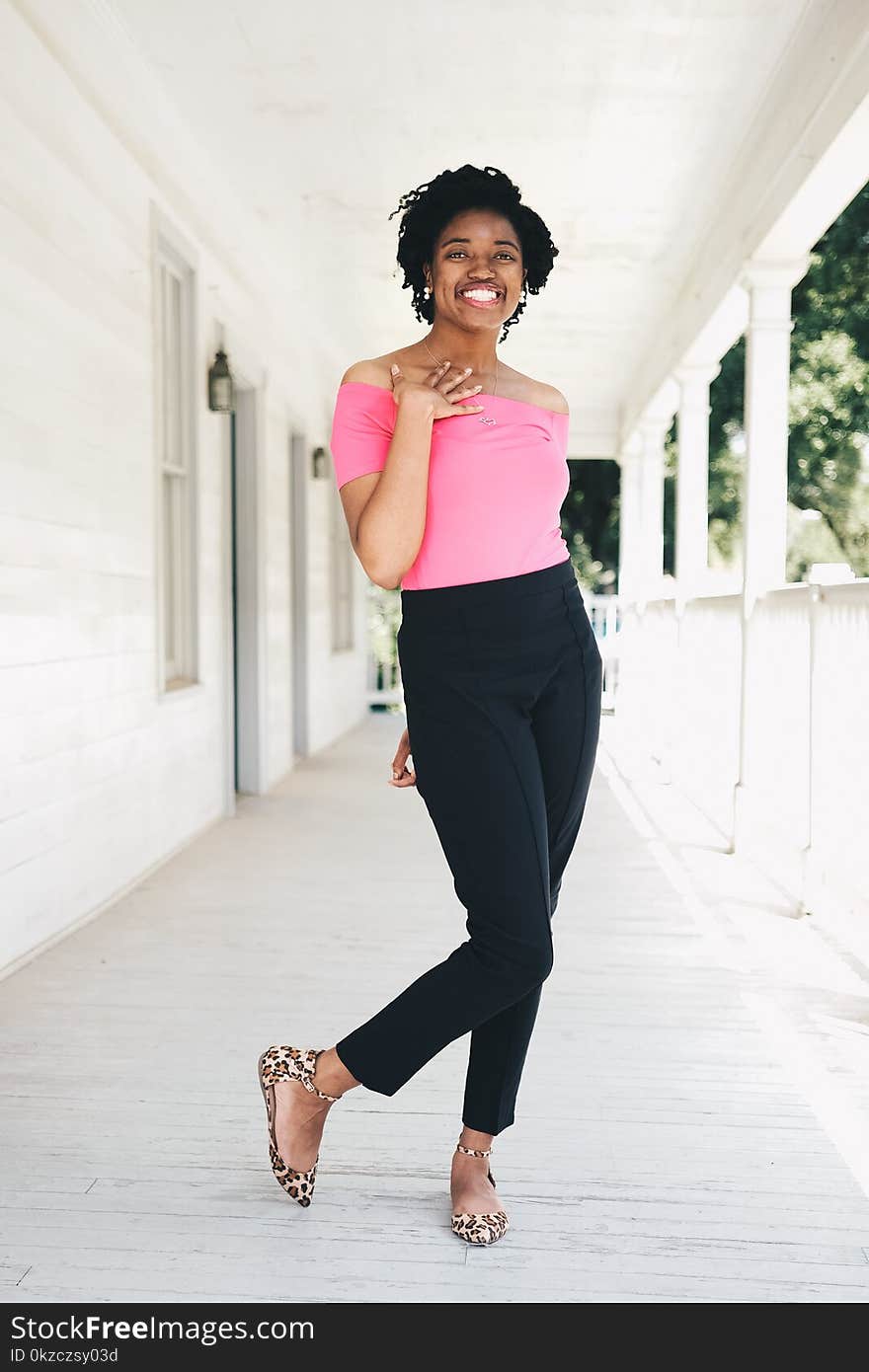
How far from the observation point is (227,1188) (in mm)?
2035

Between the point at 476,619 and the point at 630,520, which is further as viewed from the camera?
the point at 630,520

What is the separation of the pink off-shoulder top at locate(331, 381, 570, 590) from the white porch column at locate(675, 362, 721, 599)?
18.2 feet

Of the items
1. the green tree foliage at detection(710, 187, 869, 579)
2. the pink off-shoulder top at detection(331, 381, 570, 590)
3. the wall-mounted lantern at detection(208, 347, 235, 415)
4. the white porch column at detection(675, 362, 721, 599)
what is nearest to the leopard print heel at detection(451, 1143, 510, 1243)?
the pink off-shoulder top at detection(331, 381, 570, 590)

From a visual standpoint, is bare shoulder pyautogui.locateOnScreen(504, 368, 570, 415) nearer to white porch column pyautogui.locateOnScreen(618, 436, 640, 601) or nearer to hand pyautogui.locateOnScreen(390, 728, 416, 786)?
hand pyautogui.locateOnScreen(390, 728, 416, 786)

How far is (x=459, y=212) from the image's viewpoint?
1.81 metres

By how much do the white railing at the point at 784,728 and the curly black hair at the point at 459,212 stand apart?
6.22ft

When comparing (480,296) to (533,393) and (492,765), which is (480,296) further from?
(492,765)

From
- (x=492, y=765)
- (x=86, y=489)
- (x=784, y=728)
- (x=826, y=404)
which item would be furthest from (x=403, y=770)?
(x=826, y=404)

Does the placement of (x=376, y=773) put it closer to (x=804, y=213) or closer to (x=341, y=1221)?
(x=804, y=213)

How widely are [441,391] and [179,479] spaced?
12.6 feet

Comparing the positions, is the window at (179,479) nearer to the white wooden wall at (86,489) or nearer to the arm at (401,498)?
the white wooden wall at (86,489)

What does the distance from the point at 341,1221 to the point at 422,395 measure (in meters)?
1.23

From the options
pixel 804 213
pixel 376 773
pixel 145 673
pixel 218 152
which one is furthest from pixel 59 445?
pixel 376 773

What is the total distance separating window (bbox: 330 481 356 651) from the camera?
1053 centimetres
